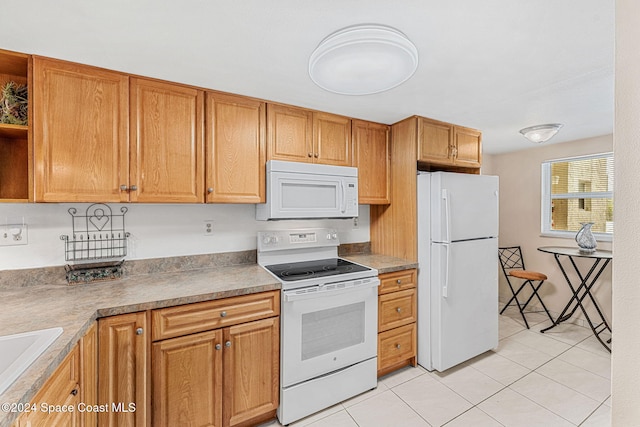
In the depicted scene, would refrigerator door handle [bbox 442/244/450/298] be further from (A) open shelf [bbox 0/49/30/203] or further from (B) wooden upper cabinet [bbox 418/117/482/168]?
(A) open shelf [bbox 0/49/30/203]

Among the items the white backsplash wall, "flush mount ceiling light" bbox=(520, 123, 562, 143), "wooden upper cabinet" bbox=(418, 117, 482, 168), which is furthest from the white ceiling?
the white backsplash wall

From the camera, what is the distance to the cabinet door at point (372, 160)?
2.54m

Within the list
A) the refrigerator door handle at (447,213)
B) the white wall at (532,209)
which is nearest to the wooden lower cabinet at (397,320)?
the refrigerator door handle at (447,213)

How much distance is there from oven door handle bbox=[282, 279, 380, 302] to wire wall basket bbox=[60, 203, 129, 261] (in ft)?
3.86

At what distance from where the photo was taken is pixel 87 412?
125 centimetres

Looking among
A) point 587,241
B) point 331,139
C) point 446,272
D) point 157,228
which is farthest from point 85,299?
point 587,241

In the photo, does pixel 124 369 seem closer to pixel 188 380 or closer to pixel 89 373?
pixel 89 373

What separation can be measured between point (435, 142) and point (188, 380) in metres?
2.52

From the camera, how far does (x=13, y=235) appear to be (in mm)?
1677

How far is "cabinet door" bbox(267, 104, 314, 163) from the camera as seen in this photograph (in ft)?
7.07

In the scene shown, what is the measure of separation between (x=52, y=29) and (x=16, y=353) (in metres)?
1.37

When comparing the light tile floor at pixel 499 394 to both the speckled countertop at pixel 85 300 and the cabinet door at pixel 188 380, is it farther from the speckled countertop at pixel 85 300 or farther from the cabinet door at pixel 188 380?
the speckled countertop at pixel 85 300

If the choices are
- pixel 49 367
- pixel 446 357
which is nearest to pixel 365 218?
pixel 446 357

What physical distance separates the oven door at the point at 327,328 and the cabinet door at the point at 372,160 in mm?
858
